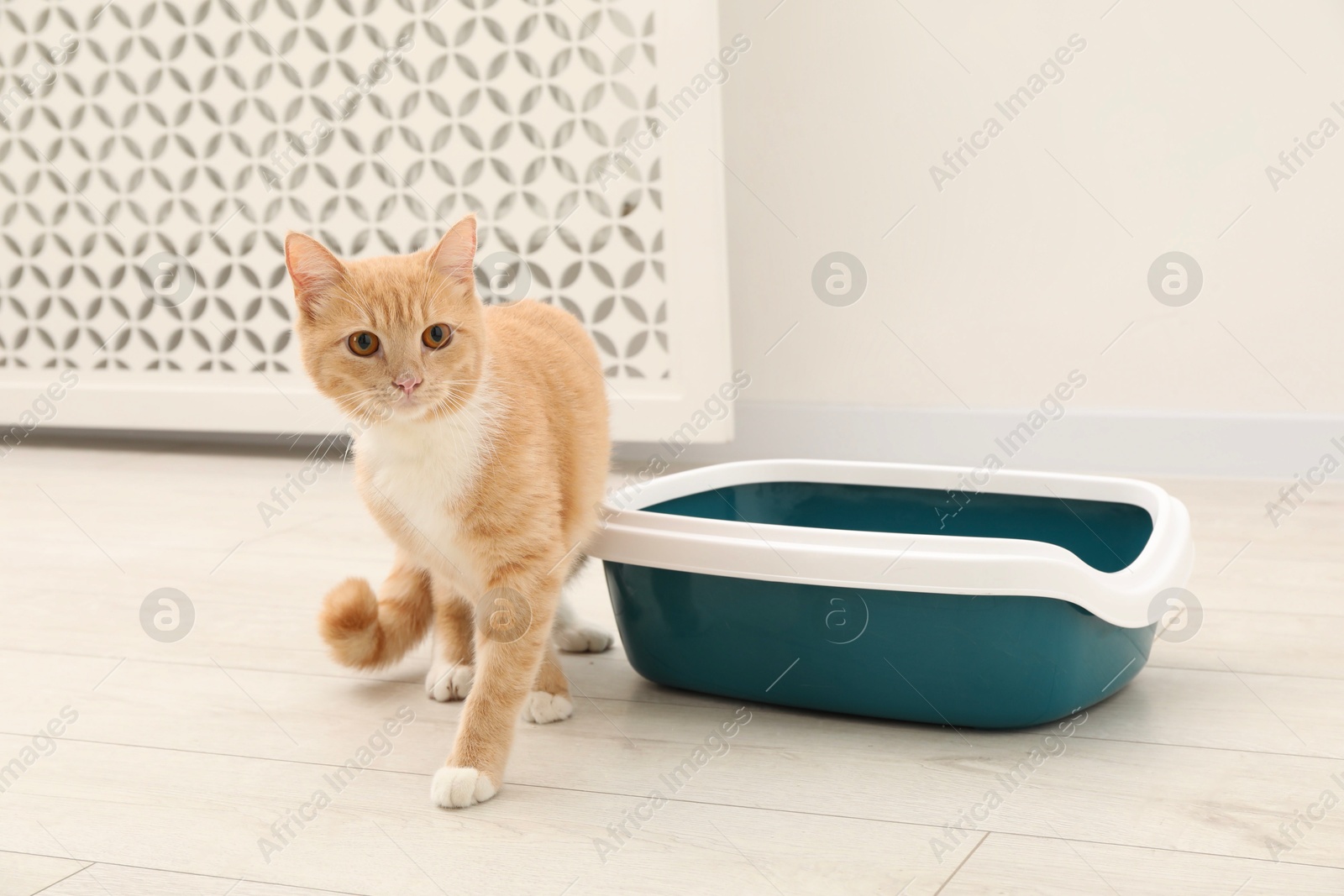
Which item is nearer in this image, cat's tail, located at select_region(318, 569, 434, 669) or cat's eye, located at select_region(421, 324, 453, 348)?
cat's eye, located at select_region(421, 324, 453, 348)

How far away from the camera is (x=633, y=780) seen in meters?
1.02

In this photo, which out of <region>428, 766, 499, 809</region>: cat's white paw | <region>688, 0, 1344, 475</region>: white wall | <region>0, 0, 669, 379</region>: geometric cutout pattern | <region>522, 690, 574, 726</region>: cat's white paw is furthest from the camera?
<region>0, 0, 669, 379</region>: geometric cutout pattern

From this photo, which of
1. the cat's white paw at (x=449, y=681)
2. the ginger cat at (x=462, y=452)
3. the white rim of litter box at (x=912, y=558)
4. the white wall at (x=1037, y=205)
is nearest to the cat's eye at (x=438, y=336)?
the ginger cat at (x=462, y=452)

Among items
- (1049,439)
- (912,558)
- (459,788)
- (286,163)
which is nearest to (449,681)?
(459,788)

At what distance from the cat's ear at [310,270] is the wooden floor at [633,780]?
436mm

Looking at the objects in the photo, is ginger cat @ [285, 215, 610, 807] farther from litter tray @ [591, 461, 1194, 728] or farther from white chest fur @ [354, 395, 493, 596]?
litter tray @ [591, 461, 1194, 728]

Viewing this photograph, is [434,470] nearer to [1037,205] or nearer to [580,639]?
[580,639]

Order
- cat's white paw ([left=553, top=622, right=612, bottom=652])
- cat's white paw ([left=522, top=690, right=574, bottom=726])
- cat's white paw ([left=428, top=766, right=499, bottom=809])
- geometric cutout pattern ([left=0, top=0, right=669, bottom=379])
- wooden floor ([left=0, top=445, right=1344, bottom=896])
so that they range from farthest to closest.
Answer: geometric cutout pattern ([left=0, top=0, right=669, bottom=379]) → cat's white paw ([left=553, top=622, right=612, bottom=652]) → cat's white paw ([left=522, top=690, right=574, bottom=726]) → cat's white paw ([left=428, top=766, right=499, bottom=809]) → wooden floor ([left=0, top=445, right=1344, bottom=896])

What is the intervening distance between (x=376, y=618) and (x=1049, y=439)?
1.42m

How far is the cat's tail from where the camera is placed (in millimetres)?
1173

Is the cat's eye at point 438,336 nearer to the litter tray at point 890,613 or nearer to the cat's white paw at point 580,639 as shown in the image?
the litter tray at point 890,613

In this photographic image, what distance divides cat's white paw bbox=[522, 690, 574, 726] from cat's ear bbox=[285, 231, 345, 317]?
17.5 inches

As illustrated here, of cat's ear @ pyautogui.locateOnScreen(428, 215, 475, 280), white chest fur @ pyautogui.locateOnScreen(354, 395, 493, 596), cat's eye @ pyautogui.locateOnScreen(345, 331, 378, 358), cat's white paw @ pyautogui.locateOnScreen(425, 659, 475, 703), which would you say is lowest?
cat's white paw @ pyautogui.locateOnScreen(425, 659, 475, 703)

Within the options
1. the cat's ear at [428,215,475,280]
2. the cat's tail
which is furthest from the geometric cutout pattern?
the cat's ear at [428,215,475,280]
